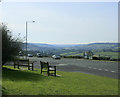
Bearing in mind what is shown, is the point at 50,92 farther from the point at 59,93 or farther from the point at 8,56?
the point at 8,56

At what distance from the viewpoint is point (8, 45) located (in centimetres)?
1738

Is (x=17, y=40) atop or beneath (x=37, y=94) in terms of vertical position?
atop

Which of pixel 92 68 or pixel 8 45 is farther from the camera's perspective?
pixel 92 68

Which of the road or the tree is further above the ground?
the tree

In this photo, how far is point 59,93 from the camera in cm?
768

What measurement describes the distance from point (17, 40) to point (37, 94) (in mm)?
11582

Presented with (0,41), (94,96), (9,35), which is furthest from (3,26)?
(94,96)

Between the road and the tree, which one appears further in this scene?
the road

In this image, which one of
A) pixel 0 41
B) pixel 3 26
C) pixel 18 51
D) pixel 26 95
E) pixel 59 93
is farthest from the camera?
pixel 18 51

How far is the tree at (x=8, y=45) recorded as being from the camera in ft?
55.7

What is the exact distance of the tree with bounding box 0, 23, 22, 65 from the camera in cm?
1698

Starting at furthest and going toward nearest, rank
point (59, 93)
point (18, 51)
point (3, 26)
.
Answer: point (18, 51) < point (3, 26) < point (59, 93)

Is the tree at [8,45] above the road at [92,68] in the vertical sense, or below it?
above

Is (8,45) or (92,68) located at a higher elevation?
(8,45)
